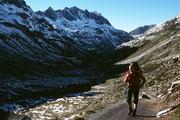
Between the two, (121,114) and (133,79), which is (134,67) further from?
(121,114)

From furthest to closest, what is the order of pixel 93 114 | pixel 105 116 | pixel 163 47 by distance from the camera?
pixel 163 47 → pixel 93 114 → pixel 105 116

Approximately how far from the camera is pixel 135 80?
86.9 ft

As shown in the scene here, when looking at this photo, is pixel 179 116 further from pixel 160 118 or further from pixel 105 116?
Answer: pixel 105 116

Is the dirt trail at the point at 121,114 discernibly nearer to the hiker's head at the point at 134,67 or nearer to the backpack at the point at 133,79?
the backpack at the point at 133,79

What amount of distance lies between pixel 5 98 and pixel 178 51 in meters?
65.6

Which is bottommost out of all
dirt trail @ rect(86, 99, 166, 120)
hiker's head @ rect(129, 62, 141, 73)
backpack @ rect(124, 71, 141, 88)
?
dirt trail @ rect(86, 99, 166, 120)

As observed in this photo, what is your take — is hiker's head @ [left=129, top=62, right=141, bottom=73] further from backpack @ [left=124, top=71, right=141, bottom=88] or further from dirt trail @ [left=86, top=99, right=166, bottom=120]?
dirt trail @ [left=86, top=99, right=166, bottom=120]

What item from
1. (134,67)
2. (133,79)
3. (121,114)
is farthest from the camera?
(121,114)

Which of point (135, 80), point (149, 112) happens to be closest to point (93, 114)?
point (149, 112)

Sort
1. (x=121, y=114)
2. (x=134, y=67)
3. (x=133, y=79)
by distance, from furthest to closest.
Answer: (x=121, y=114)
(x=133, y=79)
(x=134, y=67)

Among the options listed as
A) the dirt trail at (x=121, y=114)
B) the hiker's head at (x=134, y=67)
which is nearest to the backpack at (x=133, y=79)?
the hiker's head at (x=134, y=67)

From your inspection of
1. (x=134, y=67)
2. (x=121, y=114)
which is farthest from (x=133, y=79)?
(x=121, y=114)

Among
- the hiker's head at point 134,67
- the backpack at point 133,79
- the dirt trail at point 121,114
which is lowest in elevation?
the dirt trail at point 121,114

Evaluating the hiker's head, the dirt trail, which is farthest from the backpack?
the dirt trail
